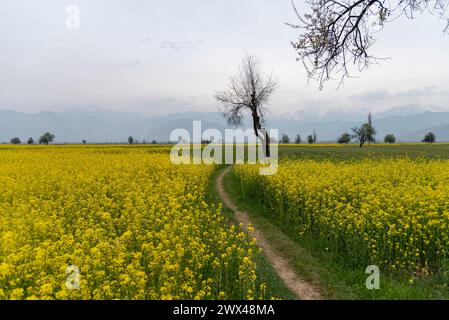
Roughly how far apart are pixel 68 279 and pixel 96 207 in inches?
220

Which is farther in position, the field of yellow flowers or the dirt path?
the dirt path

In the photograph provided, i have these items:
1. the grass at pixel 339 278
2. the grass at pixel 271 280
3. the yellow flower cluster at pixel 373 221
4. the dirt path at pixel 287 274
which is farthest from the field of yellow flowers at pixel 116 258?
the yellow flower cluster at pixel 373 221

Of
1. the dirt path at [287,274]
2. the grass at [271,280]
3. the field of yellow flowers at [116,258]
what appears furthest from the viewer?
the dirt path at [287,274]

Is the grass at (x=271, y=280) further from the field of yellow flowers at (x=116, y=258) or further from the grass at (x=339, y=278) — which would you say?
the grass at (x=339, y=278)

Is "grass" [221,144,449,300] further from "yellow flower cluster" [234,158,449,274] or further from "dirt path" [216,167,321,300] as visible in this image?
Answer: "yellow flower cluster" [234,158,449,274]

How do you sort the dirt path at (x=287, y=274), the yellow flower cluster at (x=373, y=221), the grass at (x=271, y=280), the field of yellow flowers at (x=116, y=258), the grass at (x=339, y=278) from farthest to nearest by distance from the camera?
1. the yellow flower cluster at (x=373, y=221)
2. the dirt path at (x=287, y=274)
3. the grass at (x=271, y=280)
4. the grass at (x=339, y=278)
5. the field of yellow flowers at (x=116, y=258)

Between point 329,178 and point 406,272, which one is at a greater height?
point 329,178

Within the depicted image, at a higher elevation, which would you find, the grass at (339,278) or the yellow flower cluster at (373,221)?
the yellow flower cluster at (373,221)

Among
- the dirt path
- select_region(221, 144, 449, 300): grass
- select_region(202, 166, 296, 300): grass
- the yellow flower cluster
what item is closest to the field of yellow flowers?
select_region(202, 166, 296, 300): grass

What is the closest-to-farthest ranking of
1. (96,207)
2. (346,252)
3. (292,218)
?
(346,252) < (96,207) < (292,218)

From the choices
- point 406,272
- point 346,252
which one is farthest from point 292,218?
point 406,272

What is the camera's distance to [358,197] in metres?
12.7

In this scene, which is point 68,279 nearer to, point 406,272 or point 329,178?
point 406,272

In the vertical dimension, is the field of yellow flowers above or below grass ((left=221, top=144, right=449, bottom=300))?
above
